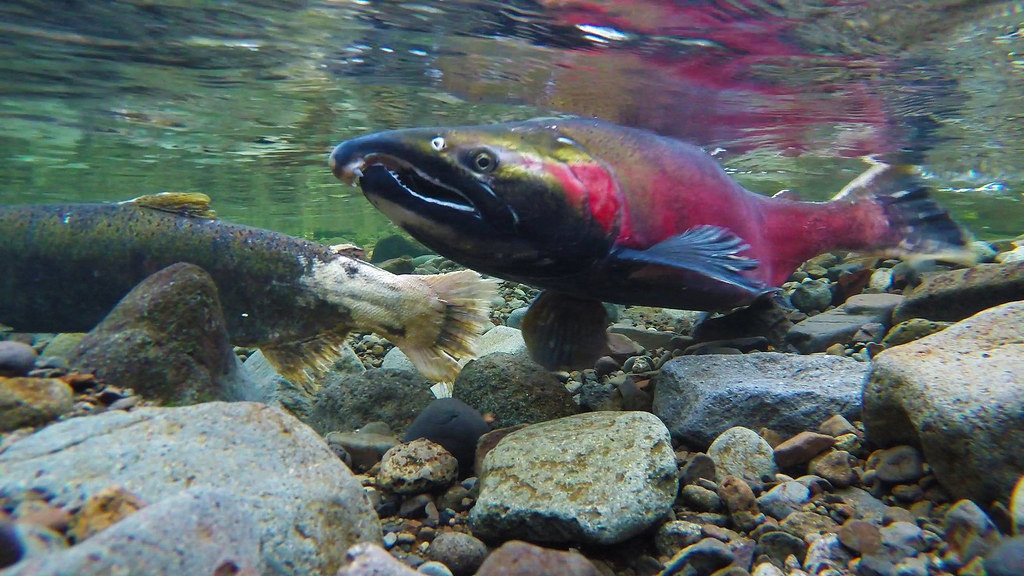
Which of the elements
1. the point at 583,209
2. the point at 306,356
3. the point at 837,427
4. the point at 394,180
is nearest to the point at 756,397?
the point at 837,427

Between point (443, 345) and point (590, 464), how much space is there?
7.16ft

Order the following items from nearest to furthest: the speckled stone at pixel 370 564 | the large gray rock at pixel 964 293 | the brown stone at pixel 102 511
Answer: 1. the brown stone at pixel 102 511
2. the speckled stone at pixel 370 564
3. the large gray rock at pixel 964 293

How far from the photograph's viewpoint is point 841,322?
4.38 m

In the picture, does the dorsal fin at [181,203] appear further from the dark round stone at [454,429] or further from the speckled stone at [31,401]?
the dark round stone at [454,429]

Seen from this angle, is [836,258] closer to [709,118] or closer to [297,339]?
[709,118]

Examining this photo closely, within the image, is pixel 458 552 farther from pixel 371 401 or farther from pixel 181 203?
pixel 181 203

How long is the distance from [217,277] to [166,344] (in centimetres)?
185

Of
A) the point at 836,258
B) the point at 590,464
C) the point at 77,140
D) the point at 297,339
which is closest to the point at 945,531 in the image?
the point at 590,464

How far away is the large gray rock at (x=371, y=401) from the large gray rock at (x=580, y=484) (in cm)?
133

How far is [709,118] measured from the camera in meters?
10.2

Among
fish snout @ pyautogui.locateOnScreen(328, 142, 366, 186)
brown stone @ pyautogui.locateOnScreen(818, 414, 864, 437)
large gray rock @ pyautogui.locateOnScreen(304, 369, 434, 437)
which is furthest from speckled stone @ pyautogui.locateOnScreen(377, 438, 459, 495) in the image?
brown stone @ pyautogui.locateOnScreen(818, 414, 864, 437)

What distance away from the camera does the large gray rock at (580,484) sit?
7.06 ft

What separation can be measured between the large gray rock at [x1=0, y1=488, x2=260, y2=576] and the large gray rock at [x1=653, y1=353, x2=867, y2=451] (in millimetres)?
2202

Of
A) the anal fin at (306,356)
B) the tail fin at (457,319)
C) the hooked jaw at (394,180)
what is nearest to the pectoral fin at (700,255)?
the hooked jaw at (394,180)
